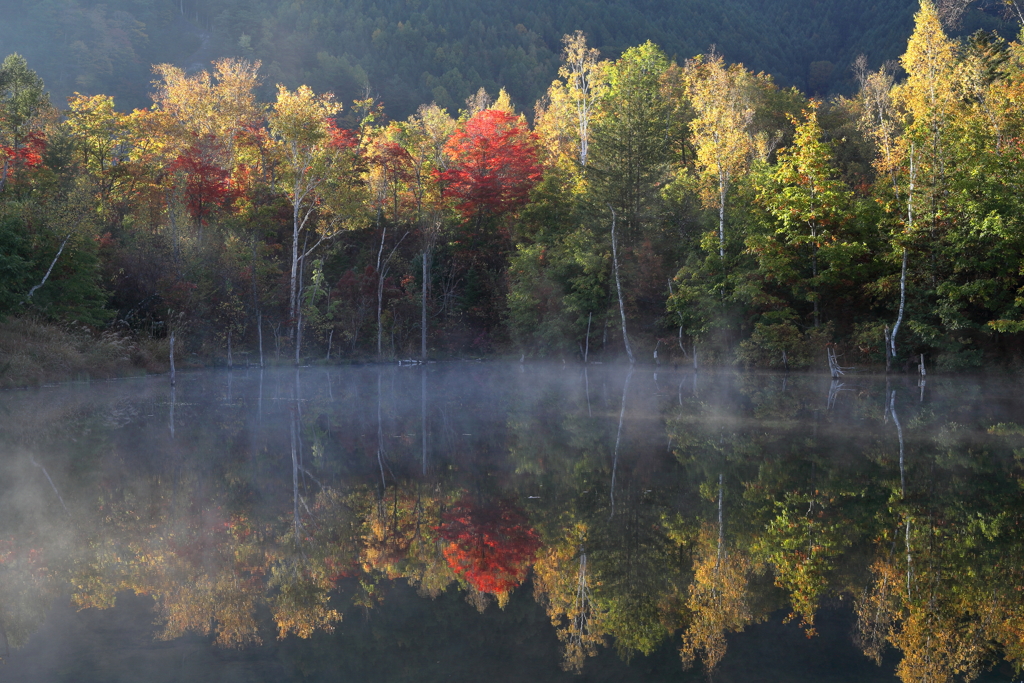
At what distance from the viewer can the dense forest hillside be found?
85688mm

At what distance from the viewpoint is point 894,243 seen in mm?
29391

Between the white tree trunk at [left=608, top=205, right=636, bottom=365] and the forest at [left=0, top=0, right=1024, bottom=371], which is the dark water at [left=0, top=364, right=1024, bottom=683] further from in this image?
the white tree trunk at [left=608, top=205, right=636, bottom=365]

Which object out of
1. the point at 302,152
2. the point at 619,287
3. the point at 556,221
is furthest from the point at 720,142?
the point at 302,152

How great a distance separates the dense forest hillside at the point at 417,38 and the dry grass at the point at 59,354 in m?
58.4

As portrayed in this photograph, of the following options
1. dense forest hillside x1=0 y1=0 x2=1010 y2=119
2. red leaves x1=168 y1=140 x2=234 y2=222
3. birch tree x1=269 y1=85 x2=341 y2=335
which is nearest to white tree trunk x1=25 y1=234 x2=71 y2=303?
red leaves x1=168 y1=140 x2=234 y2=222

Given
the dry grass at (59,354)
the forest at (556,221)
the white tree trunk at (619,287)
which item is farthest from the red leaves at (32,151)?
the white tree trunk at (619,287)

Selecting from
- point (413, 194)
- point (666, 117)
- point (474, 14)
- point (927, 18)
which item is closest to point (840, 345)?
point (927, 18)

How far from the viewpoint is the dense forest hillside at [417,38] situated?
8569 cm

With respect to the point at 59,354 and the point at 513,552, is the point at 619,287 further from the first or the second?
the point at 513,552

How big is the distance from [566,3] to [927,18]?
3536 inches

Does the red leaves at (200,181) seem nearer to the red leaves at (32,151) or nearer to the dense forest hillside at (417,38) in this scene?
the red leaves at (32,151)

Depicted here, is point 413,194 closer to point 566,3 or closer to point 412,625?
point 412,625

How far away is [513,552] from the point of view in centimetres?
753

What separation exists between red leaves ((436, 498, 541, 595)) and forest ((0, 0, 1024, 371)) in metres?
22.2
